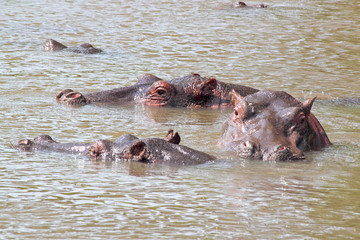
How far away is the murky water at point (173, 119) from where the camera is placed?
510 centimetres

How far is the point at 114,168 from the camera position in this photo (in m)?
6.55

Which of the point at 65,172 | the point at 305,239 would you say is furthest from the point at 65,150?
the point at 305,239

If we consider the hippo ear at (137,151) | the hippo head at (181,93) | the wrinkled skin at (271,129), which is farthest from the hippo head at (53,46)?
the hippo ear at (137,151)

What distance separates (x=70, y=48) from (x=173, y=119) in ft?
18.1

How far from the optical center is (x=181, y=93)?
36.7 feet

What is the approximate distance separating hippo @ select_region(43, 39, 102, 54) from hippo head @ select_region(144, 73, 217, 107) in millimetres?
3723

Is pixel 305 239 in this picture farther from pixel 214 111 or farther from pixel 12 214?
pixel 214 111

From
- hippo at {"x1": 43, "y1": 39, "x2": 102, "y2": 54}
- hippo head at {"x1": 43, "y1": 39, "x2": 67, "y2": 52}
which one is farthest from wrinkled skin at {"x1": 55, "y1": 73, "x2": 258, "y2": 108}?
hippo head at {"x1": 43, "y1": 39, "x2": 67, "y2": 52}

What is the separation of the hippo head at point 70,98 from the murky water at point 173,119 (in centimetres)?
15

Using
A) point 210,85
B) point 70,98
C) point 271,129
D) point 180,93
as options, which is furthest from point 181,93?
point 271,129

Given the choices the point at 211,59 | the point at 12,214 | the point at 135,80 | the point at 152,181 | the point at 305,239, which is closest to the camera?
the point at 305,239

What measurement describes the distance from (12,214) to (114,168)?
149cm

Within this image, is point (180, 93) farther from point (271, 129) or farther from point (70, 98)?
point (271, 129)

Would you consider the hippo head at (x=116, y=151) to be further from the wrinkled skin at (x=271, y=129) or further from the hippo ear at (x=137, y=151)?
the wrinkled skin at (x=271, y=129)
